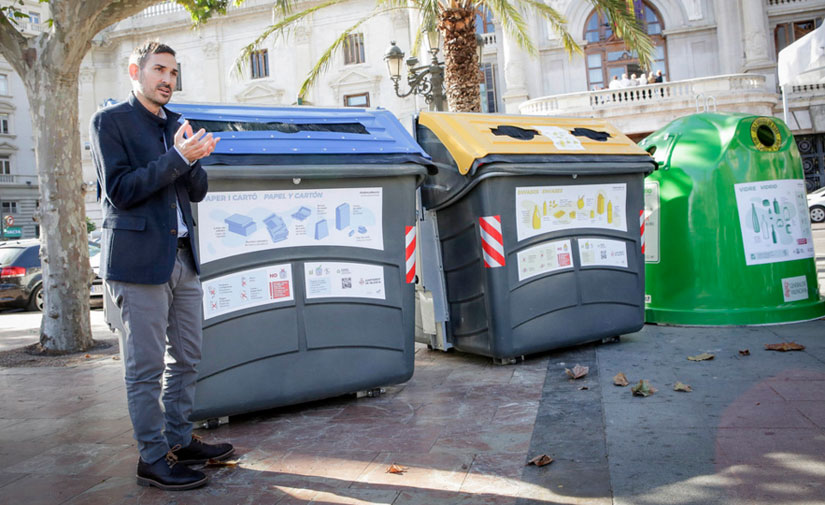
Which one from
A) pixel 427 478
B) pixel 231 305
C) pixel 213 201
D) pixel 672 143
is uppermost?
pixel 672 143

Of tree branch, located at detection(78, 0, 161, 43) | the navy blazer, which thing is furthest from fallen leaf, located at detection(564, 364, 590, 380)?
tree branch, located at detection(78, 0, 161, 43)

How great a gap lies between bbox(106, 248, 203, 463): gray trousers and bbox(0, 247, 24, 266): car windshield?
37.0ft

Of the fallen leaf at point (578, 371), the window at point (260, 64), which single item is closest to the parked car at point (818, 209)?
the fallen leaf at point (578, 371)

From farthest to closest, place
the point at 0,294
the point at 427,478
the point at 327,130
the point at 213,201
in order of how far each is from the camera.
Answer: the point at 0,294
the point at 327,130
the point at 213,201
the point at 427,478

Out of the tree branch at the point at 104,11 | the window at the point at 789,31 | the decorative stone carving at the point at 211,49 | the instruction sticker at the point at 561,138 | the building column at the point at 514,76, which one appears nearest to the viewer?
the instruction sticker at the point at 561,138

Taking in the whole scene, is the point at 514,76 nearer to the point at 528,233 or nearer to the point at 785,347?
the point at 528,233

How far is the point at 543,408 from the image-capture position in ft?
13.2

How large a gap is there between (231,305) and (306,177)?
86 cm

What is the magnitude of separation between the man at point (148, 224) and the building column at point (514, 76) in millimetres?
25605

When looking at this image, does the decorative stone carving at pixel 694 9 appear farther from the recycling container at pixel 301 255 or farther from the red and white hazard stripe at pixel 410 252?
the red and white hazard stripe at pixel 410 252

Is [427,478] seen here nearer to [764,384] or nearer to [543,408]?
[543,408]

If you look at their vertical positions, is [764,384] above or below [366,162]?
below

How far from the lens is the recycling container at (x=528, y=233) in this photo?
5082 millimetres

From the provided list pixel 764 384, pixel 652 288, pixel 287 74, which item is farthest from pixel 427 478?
pixel 287 74
